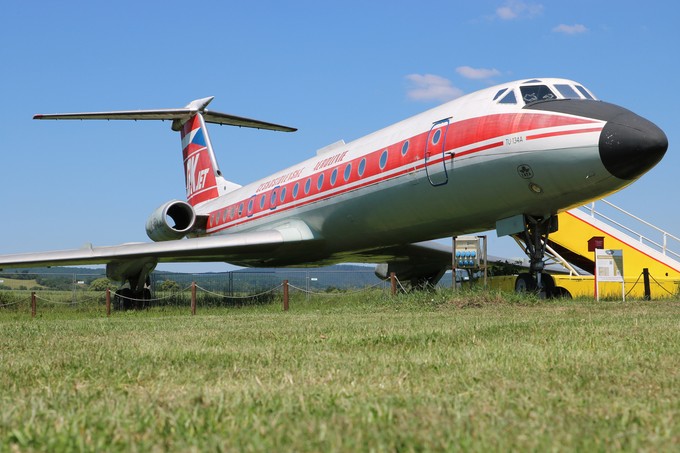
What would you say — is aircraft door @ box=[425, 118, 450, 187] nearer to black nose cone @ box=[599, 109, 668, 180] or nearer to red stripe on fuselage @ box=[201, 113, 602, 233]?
red stripe on fuselage @ box=[201, 113, 602, 233]

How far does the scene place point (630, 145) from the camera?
10.1m

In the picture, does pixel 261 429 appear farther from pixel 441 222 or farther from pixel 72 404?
pixel 441 222

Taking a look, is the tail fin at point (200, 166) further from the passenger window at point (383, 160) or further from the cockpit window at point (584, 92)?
the cockpit window at point (584, 92)

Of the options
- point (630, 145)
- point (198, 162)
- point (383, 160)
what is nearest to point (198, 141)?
→ point (198, 162)

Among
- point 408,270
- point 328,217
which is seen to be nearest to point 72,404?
point 328,217

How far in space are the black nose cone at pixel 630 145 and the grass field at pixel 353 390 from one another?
140 inches

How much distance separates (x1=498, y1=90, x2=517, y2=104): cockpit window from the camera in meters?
11.7

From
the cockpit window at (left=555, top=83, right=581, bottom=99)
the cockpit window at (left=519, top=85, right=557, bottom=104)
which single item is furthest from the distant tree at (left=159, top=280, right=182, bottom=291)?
the cockpit window at (left=555, top=83, right=581, bottom=99)

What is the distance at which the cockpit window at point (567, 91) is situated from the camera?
11.5 m

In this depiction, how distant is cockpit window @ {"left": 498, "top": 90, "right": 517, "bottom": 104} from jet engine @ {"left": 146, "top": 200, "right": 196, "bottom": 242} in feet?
39.4

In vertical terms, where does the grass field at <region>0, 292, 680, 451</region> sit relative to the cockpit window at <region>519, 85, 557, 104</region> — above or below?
below

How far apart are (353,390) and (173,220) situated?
61.1 ft

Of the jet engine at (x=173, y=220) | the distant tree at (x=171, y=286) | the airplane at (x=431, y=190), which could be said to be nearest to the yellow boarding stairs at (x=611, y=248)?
the airplane at (x=431, y=190)

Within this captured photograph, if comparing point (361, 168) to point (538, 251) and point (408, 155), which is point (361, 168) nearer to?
point (408, 155)
